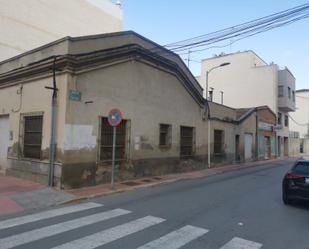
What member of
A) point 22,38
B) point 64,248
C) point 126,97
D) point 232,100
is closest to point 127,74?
point 126,97

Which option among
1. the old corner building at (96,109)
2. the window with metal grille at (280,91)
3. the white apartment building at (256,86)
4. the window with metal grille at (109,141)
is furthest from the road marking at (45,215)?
the window with metal grille at (280,91)

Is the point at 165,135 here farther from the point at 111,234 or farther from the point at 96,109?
the point at 111,234

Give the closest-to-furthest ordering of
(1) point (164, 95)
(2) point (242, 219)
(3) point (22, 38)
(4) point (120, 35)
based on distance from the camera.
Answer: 1. (2) point (242, 219)
2. (4) point (120, 35)
3. (1) point (164, 95)
4. (3) point (22, 38)

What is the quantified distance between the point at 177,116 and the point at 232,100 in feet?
70.5

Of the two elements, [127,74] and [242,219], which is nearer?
[242,219]

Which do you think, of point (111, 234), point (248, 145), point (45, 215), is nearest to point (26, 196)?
point (45, 215)

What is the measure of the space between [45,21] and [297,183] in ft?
72.0

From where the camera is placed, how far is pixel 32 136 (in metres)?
11.8

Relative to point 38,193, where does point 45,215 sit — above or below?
below

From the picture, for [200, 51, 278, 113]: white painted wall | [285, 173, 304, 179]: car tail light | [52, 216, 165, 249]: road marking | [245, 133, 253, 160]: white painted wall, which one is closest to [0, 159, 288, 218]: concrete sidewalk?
[52, 216, 165, 249]: road marking

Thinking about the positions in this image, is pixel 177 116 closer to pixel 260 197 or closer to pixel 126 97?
pixel 126 97

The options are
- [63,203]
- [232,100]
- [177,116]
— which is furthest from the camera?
[232,100]

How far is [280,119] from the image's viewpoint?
118 feet

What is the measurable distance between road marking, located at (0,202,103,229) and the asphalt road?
2 cm
